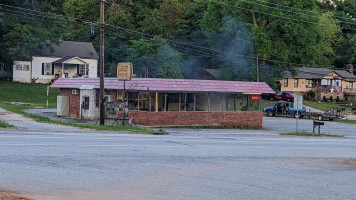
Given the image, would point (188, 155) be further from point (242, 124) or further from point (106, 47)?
point (106, 47)

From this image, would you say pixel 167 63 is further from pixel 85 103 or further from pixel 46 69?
pixel 85 103

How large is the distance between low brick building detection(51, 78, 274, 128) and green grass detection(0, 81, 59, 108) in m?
12.5

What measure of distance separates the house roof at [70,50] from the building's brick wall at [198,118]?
33569mm

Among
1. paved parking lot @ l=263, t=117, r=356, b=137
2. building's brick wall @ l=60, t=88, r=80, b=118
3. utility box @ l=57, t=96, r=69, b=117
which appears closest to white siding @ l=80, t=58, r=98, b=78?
building's brick wall @ l=60, t=88, r=80, b=118

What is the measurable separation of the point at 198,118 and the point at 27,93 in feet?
83.0

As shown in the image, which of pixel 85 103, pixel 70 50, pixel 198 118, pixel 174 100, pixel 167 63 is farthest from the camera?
pixel 70 50

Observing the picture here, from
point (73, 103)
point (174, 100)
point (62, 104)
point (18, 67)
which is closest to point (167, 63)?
point (18, 67)

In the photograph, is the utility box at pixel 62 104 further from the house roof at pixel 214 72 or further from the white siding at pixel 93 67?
the house roof at pixel 214 72

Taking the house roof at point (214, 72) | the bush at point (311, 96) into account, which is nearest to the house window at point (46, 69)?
the house roof at point (214, 72)

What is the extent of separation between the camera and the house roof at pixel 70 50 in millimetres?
65688

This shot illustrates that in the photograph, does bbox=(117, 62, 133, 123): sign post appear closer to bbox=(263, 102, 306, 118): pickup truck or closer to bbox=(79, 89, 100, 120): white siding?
bbox=(79, 89, 100, 120): white siding

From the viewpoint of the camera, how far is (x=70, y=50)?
68.3 meters

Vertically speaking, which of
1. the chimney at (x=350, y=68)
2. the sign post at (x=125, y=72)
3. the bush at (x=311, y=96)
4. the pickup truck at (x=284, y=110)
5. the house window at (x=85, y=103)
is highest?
the chimney at (x=350, y=68)

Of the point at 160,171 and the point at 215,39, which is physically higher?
the point at 215,39
